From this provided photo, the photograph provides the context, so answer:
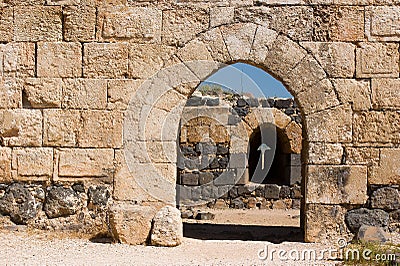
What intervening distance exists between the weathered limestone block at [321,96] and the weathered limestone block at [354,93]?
2.9 inches

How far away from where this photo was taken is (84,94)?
639 cm

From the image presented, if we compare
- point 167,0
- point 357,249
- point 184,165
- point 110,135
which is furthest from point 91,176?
point 184,165

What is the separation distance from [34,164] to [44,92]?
88 centimetres

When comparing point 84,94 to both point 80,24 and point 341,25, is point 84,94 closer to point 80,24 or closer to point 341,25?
point 80,24

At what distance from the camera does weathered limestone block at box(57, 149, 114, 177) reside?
20.8ft

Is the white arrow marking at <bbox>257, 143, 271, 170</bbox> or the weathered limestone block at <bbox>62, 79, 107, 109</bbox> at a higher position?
the weathered limestone block at <bbox>62, 79, 107, 109</bbox>

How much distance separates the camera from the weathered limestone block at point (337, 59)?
20.5ft

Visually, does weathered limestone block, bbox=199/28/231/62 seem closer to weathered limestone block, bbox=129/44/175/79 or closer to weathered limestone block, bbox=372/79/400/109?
weathered limestone block, bbox=129/44/175/79

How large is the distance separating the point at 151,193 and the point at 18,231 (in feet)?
5.42

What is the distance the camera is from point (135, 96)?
6355 millimetres

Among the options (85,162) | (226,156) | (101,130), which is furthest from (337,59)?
(226,156)

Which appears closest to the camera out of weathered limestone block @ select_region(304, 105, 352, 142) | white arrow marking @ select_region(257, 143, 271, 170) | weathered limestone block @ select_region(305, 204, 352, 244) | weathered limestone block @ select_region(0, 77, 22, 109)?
weathered limestone block @ select_region(305, 204, 352, 244)

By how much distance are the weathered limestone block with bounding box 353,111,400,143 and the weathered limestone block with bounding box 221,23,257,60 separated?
153cm

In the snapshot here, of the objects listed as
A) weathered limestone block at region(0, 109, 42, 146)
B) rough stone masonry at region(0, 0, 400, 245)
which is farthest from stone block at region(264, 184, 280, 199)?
weathered limestone block at region(0, 109, 42, 146)
